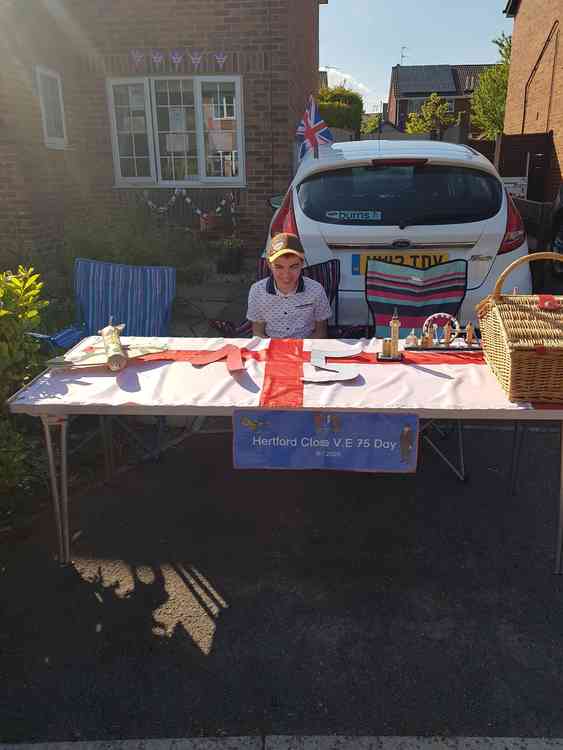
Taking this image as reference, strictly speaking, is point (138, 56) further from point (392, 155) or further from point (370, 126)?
point (370, 126)

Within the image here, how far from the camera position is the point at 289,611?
9.53 ft

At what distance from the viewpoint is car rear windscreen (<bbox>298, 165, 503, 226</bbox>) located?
4633 millimetres

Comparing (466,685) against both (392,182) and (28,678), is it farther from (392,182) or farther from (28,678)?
(392,182)

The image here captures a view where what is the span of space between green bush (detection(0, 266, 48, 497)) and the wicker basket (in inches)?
90.6

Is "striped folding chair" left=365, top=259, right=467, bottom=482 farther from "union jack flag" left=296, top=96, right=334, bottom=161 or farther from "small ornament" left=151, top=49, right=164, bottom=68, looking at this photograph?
"small ornament" left=151, top=49, right=164, bottom=68

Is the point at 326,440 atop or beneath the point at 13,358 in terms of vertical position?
beneath

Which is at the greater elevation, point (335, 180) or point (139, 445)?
point (335, 180)

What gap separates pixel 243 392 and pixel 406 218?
2.32 meters

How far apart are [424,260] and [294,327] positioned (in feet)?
3.60

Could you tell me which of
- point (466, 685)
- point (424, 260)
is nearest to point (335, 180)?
point (424, 260)

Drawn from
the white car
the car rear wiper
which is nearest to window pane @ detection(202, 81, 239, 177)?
the white car

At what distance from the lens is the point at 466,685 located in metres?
2.48

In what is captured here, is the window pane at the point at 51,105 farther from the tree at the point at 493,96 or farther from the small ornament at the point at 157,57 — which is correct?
the tree at the point at 493,96

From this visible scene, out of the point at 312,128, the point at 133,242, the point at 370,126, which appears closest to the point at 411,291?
the point at 312,128
